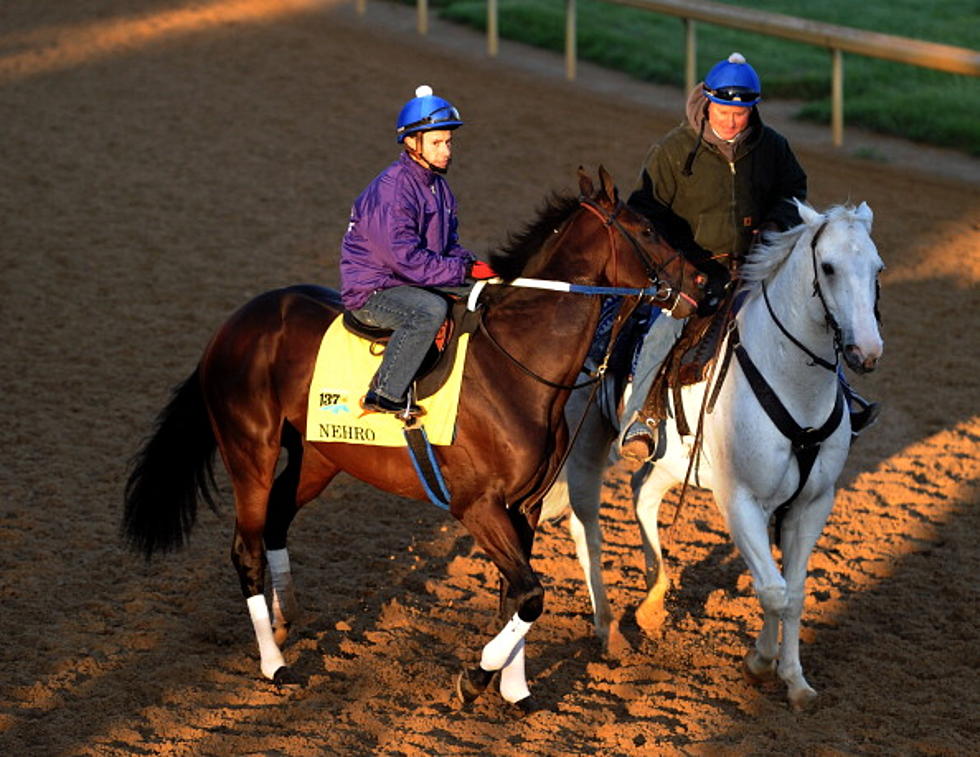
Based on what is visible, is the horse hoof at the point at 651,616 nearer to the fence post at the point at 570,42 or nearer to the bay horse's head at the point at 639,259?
the bay horse's head at the point at 639,259

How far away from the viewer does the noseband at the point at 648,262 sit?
227 inches

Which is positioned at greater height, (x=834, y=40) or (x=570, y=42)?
(x=834, y=40)

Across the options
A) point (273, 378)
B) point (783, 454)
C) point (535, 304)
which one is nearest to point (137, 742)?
point (273, 378)

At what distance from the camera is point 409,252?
588 cm

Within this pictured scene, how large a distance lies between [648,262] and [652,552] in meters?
1.75

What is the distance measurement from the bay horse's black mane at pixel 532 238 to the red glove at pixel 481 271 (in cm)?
5

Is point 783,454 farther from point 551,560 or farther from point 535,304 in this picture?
point 551,560

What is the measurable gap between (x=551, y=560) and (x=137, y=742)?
2.71 m

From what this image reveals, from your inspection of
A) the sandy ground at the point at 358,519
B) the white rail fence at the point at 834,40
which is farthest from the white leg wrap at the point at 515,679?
the white rail fence at the point at 834,40

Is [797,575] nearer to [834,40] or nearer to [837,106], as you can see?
[834,40]

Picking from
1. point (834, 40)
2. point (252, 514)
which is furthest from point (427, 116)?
point (834, 40)

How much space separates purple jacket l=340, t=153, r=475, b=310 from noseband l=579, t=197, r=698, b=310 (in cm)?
60

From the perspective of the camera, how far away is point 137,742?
5.67 m

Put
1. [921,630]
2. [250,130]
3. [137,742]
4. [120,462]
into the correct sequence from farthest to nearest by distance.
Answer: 1. [250,130]
2. [120,462]
3. [921,630]
4. [137,742]
